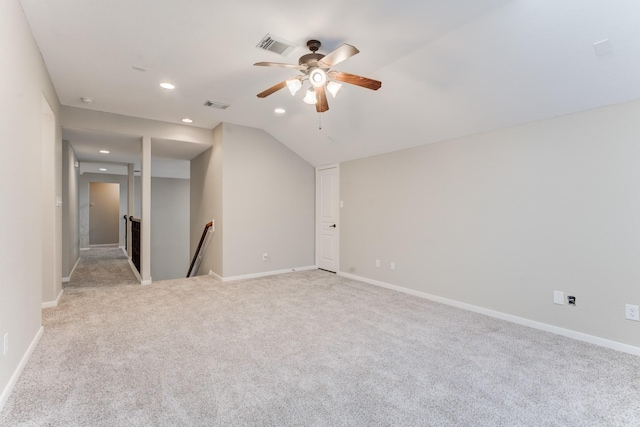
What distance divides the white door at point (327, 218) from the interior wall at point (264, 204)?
Result: 14 centimetres

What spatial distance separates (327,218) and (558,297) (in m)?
3.79

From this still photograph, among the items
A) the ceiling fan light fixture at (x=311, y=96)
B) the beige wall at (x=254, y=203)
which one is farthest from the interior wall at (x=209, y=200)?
the ceiling fan light fixture at (x=311, y=96)

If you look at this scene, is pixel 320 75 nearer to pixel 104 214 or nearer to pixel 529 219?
pixel 529 219

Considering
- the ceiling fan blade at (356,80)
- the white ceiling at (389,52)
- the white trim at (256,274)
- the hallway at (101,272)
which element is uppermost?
the white ceiling at (389,52)

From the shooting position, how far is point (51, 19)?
2.42m

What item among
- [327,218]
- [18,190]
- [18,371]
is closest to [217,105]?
[18,190]

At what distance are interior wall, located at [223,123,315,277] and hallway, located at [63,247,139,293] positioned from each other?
72.6 inches

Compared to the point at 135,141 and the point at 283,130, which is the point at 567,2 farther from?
the point at 135,141

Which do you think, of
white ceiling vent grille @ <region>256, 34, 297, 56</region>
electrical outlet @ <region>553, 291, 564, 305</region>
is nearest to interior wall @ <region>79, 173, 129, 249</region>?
white ceiling vent grille @ <region>256, 34, 297, 56</region>

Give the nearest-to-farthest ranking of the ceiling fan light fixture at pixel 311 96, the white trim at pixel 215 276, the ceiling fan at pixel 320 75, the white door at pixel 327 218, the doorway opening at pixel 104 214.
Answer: the ceiling fan at pixel 320 75 < the ceiling fan light fixture at pixel 311 96 < the white trim at pixel 215 276 < the white door at pixel 327 218 < the doorway opening at pixel 104 214

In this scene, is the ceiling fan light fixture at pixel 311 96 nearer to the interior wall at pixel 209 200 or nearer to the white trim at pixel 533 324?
the interior wall at pixel 209 200

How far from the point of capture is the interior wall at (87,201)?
9.26 m

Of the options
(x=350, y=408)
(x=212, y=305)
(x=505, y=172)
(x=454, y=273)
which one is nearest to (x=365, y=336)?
(x=350, y=408)

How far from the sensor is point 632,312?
258cm
